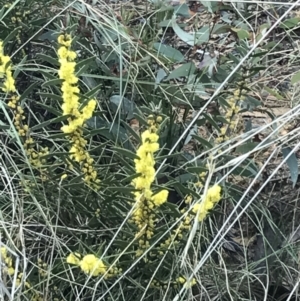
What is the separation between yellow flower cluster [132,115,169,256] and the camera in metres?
0.77

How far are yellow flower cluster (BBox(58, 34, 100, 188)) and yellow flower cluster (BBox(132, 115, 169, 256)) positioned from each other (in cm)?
8

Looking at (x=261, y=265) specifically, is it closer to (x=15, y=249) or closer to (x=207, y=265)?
(x=207, y=265)

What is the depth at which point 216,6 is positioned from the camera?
1.21m

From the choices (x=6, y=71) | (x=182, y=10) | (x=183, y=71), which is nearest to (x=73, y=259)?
(x=6, y=71)

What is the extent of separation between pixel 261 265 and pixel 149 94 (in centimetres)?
37

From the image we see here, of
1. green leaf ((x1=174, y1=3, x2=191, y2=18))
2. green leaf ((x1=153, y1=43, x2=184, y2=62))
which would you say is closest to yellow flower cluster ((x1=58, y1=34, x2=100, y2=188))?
green leaf ((x1=153, y1=43, x2=184, y2=62))

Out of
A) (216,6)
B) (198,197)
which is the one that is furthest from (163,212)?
(216,6)

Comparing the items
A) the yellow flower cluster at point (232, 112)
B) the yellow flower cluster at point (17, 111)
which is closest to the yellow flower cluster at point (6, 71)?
the yellow flower cluster at point (17, 111)

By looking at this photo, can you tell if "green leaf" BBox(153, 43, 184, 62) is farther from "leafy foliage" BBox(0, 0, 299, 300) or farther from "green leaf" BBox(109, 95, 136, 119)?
"green leaf" BBox(109, 95, 136, 119)

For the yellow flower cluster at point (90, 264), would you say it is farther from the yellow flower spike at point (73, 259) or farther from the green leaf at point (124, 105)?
the green leaf at point (124, 105)

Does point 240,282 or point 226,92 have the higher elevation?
point 226,92

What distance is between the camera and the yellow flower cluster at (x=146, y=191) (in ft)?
2.53

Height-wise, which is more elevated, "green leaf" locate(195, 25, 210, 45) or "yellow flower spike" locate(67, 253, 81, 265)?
"green leaf" locate(195, 25, 210, 45)

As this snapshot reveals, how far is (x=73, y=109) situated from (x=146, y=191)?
0.15m
